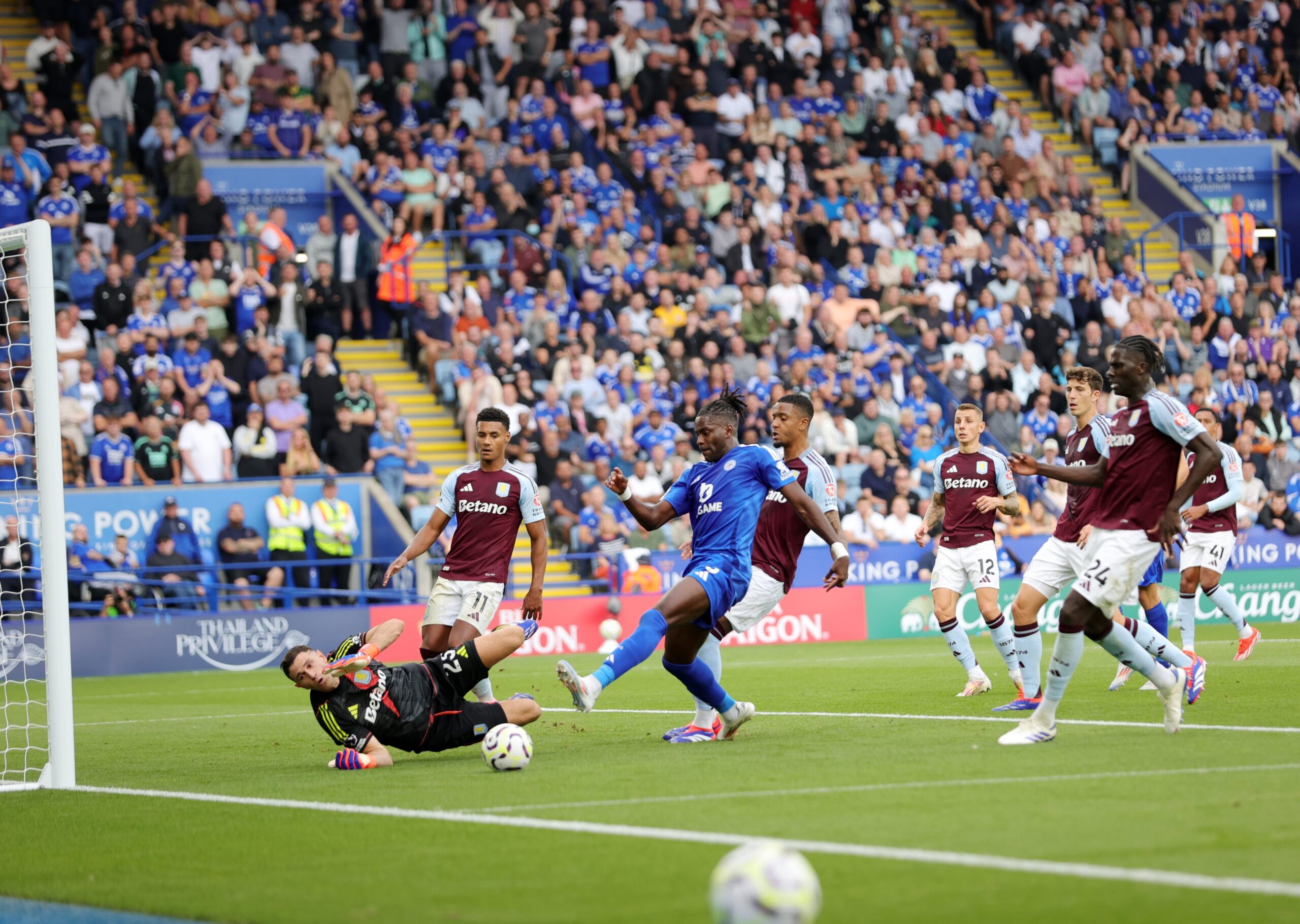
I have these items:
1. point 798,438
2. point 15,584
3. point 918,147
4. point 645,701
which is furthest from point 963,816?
point 918,147

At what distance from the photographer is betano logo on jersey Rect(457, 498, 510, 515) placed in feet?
41.5

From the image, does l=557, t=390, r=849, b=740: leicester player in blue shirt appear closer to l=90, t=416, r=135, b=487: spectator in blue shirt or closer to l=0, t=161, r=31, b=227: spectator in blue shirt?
l=90, t=416, r=135, b=487: spectator in blue shirt

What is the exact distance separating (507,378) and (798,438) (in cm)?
1308

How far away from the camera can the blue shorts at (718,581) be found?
10844 mm

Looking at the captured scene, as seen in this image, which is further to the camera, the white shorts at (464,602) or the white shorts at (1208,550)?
the white shorts at (1208,550)

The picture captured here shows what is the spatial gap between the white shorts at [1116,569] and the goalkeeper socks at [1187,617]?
608cm

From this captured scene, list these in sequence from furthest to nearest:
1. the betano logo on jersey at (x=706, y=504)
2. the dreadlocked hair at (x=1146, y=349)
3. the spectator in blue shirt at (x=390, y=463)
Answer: the spectator in blue shirt at (x=390, y=463)
the betano logo on jersey at (x=706, y=504)
the dreadlocked hair at (x=1146, y=349)

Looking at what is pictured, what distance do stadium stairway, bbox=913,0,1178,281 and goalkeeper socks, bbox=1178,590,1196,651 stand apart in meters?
18.2

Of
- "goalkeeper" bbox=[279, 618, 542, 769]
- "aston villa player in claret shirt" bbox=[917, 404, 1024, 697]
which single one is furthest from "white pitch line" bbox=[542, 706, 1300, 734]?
"goalkeeper" bbox=[279, 618, 542, 769]

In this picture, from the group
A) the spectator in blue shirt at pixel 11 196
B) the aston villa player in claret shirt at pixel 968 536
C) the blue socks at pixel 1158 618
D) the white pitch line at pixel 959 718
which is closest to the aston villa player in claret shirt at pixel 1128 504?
the white pitch line at pixel 959 718

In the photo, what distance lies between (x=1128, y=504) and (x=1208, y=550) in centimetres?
702

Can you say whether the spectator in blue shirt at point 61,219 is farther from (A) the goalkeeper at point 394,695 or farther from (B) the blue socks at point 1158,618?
(B) the blue socks at point 1158,618

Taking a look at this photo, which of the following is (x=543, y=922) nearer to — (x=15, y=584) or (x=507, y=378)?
(x=15, y=584)

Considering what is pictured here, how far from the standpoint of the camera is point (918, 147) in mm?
32219
